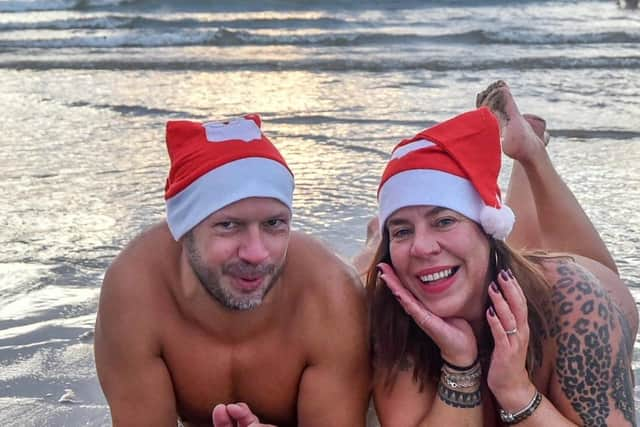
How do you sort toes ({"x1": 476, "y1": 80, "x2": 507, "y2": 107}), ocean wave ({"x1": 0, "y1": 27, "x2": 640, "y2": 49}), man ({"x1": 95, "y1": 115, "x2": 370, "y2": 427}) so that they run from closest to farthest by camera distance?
1. man ({"x1": 95, "y1": 115, "x2": 370, "y2": 427})
2. toes ({"x1": 476, "y1": 80, "x2": 507, "y2": 107})
3. ocean wave ({"x1": 0, "y1": 27, "x2": 640, "y2": 49})

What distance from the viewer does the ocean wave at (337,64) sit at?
14.0 meters

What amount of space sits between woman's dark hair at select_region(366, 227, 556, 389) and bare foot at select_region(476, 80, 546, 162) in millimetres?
1264

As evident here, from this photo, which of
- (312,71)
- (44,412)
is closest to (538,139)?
(44,412)

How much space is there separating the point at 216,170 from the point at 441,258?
2.94 ft

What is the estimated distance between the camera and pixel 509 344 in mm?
3244

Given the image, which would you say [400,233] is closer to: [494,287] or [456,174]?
[456,174]

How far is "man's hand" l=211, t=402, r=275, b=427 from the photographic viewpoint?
10.7ft

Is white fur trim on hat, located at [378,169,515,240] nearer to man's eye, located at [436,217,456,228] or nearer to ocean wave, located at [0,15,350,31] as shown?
man's eye, located at [436,217,456,228]

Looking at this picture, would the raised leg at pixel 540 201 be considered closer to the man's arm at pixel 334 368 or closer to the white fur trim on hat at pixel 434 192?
the white fur trim on hat at pixel 434 192

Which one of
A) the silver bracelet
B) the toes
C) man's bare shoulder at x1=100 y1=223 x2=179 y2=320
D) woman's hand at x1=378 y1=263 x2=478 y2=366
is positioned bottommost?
the silver bracelet

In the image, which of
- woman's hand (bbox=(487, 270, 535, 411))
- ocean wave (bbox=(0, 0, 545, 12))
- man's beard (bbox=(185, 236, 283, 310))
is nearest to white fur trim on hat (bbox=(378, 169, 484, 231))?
woman's hand (bbox=(487, 270, 535, 411))

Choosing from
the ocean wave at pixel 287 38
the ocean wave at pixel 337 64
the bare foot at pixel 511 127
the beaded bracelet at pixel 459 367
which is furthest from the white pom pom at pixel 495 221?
the ocean wave at pixel 287 38

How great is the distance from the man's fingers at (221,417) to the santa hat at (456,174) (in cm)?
96

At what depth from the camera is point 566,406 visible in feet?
11.2
